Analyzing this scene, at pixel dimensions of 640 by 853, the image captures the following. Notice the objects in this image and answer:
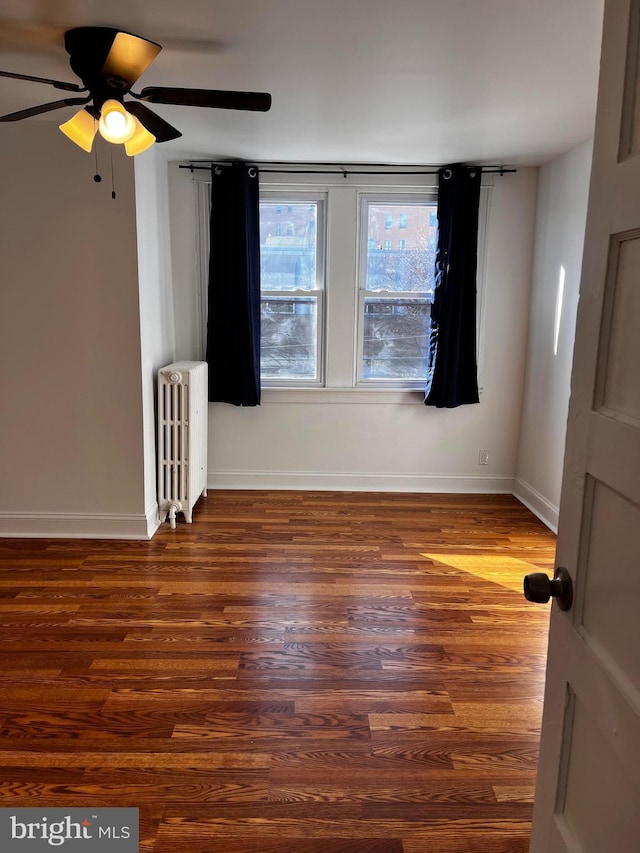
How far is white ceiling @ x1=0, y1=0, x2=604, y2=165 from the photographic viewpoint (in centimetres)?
199

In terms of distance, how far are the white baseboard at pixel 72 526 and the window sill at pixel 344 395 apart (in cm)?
140

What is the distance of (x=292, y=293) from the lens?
4.45 metres

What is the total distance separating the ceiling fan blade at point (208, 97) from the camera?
6.79ft

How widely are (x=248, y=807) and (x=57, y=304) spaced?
2805mm

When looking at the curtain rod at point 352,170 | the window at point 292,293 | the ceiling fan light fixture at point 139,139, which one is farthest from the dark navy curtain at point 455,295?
the ceiling fan light fixture at point 139,139

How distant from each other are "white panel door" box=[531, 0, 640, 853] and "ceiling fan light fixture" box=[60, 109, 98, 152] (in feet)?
6.53

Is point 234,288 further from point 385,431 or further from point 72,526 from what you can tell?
point 72,526

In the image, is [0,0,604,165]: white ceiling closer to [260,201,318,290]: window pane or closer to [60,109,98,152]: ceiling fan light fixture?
[60,109,98,152]: ceiling fan light fixture

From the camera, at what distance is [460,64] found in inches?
94.6

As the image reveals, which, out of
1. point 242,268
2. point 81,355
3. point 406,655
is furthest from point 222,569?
point 242,268

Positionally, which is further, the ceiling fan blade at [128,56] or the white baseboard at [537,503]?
the white baseboard at [537,503]

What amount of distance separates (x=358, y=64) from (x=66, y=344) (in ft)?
7.18

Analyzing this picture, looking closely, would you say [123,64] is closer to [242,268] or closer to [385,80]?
[385,80]

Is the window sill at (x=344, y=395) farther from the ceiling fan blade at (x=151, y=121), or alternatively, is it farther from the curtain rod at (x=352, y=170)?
the ceiling fan blade at (x=151, y=121)
